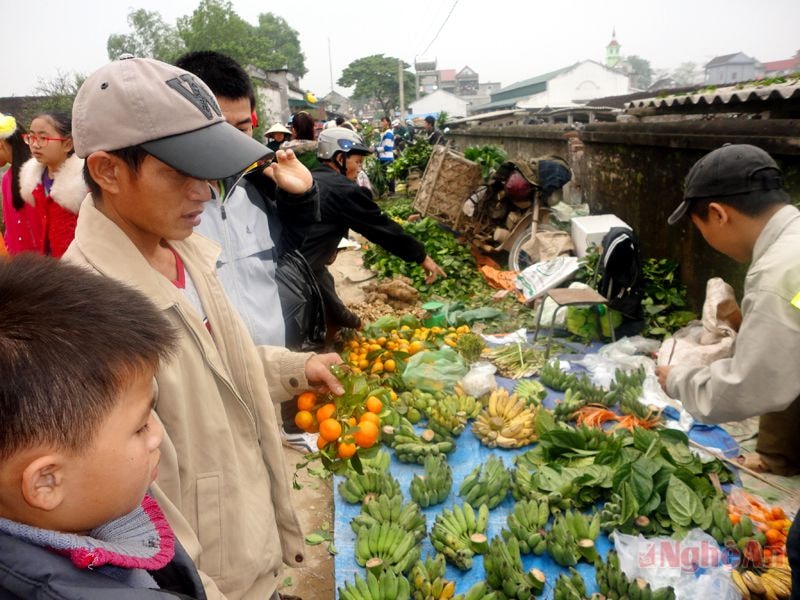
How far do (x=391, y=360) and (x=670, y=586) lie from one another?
106 inches

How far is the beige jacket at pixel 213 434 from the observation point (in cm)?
122

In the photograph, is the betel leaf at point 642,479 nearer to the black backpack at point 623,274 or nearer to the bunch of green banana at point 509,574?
the bunch of green banana at point 509,574

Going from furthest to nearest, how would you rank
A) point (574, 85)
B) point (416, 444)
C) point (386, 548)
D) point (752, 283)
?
1. point (574, 85)
2. point (416, 444)
3. point (386, 548)
4. point (752, 283)

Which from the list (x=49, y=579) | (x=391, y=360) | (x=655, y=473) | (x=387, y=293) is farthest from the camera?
(x=387, y=293)

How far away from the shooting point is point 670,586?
2439 mm

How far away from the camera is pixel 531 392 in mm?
4504

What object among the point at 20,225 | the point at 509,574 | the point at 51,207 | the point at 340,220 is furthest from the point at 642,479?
the point at 20,225

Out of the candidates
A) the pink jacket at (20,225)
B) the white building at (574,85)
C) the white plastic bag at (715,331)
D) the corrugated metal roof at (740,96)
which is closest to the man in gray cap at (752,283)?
the white plastic bag at (715,331)

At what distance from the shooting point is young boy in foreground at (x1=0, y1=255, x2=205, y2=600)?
2.38 feet

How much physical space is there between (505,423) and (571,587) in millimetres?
1646

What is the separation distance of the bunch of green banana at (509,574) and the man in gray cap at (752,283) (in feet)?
3.70

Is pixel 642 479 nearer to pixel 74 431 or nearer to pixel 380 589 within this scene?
pixel 380 589

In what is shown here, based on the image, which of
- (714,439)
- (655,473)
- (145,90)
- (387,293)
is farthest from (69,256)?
(387,293)

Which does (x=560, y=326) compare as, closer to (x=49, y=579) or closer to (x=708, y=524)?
(x=708, y=524)
